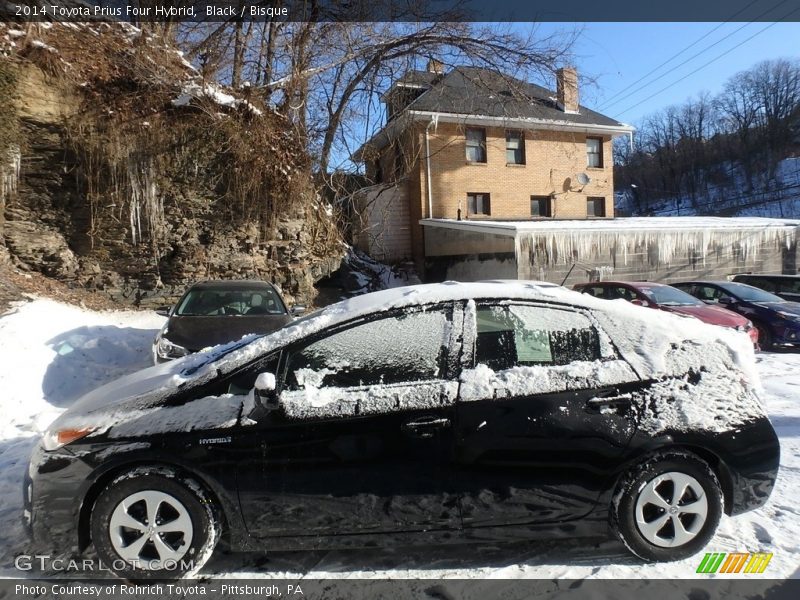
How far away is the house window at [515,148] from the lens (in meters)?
21.5

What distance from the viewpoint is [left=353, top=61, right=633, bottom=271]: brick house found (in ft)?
65.2

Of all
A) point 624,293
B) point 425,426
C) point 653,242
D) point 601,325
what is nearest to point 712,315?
point 624,293

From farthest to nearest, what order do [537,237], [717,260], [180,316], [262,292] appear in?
[717,260]
[537,237]
[262,292]
[180,316]

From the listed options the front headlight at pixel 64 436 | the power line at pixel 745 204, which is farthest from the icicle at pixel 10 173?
the power line at pixel 745 204

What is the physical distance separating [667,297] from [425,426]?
28.8ft

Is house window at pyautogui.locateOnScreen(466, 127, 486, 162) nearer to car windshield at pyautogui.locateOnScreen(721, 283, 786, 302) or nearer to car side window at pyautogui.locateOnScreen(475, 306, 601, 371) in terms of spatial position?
car windshield at pyautogui.locateOnScreen(721, 283, 786, 302)

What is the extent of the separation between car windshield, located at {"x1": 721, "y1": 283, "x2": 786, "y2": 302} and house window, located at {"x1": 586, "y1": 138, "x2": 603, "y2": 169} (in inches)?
539

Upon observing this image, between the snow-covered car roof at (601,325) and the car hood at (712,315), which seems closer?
the snow-covered car roof at (601,325)

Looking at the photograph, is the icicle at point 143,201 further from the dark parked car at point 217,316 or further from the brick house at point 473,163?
the brick house at point 473,163

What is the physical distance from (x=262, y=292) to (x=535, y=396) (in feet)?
19.2

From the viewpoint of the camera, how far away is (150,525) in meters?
2.56

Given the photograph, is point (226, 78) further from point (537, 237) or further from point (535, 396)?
point (535, 396)

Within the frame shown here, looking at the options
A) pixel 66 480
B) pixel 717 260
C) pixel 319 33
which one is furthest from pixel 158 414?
pixel 717 260

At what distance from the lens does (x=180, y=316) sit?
6.77 meters
